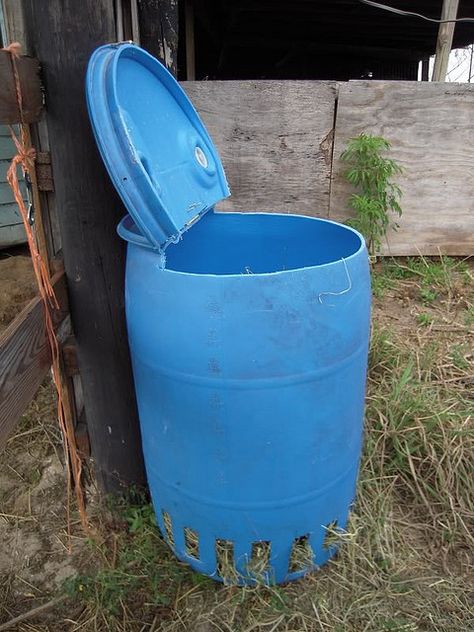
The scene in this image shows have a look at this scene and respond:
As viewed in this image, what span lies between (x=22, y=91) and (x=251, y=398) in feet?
3.15

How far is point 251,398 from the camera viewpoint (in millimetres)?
1479

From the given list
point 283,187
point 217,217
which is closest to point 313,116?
point 283,187

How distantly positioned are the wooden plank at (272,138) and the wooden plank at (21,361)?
187 cm

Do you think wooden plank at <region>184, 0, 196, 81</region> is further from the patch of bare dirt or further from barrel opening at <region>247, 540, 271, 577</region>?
barrel opening at <region>247, 540, 271, 577</region>

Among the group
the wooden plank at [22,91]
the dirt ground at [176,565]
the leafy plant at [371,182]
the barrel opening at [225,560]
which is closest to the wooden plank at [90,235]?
the wooden plank at [22,91]

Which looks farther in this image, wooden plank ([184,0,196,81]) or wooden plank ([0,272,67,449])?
wooden plank ([184,0,196,81])

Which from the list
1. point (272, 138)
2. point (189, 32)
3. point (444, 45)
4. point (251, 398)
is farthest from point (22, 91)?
point (189, 32)

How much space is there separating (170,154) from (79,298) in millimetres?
526

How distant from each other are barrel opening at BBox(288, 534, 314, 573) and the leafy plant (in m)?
1.96

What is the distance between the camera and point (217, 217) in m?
1.96

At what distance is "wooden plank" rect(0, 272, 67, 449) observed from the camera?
1383 millimetres

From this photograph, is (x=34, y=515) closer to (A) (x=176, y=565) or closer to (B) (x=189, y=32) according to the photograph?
(A) (x=176, y=565)

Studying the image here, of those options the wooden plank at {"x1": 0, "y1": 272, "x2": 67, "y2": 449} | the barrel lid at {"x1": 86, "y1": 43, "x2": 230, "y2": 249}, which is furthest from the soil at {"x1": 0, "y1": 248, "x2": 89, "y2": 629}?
the barrel lid at {"x1": 86, "y1": 43, "x2": 230, "y2": 249}

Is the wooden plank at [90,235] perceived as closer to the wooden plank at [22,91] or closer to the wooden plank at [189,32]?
the wooden plank at [22,91]
